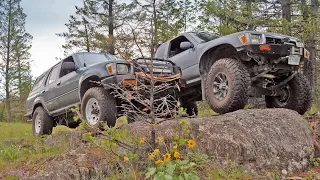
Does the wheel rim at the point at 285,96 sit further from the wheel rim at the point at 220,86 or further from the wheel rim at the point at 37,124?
the wheel rim at the point at 37,124

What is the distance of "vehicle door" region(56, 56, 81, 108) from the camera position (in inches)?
264

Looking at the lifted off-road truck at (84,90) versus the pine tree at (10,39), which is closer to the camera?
the lifted off-road truck at (84,90)

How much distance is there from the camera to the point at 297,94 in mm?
6145

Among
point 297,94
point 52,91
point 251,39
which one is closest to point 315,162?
point 297,94

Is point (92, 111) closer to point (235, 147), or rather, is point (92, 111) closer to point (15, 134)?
point (235, 147)

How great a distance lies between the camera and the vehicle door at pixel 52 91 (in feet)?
24.6

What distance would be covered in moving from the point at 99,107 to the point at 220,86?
6.86ft

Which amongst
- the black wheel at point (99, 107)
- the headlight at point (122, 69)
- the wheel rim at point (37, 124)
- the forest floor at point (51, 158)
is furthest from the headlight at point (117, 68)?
the wheel rim at point (37, 124)

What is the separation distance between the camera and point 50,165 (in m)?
4.05

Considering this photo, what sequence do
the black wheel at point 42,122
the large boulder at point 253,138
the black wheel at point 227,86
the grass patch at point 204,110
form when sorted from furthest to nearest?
the grass patch at point 204,110 < the black wheel at point 42,122 < the black wheel at point 227,86 < the large boulder at point 253,138

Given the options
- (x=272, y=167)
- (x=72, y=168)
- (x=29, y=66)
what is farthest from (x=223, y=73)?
(x=29, y=66)

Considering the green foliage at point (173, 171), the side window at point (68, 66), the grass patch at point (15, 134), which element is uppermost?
the side window at point (68, 66)

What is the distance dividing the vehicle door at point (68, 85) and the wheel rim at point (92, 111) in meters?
0.76

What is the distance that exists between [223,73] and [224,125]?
4.28 feet
